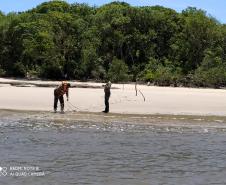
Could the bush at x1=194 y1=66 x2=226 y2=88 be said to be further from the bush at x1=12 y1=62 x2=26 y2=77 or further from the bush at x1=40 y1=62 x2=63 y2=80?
the bush at x1=12 y1=62 x2=26 y2=77

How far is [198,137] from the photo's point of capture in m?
18.2

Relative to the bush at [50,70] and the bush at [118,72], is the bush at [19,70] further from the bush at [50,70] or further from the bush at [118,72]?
the bush at [118,72]

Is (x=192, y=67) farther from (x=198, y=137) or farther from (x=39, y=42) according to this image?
(x=198, y=137)

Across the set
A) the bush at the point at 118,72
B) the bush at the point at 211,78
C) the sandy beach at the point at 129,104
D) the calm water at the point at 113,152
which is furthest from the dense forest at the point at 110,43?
the calm water at the point at 113,152

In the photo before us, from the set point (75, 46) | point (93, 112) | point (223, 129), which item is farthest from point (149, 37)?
point (223, 129)

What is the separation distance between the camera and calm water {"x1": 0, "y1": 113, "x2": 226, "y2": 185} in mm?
11573

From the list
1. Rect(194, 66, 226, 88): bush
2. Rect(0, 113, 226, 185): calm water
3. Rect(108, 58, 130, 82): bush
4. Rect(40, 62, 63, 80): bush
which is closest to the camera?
Rect(0, 113, 226, 185): calm water

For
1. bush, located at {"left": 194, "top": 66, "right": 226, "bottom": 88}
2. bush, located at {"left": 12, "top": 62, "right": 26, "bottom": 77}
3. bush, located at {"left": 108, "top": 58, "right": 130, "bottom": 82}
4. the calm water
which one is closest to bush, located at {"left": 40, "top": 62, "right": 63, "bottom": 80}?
bush, located at {"left": 12, "top": 62, "right": 26, "bottom": 77}

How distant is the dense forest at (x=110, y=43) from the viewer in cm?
6500

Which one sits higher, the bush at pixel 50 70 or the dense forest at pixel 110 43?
the dense forest at pixel 110 43

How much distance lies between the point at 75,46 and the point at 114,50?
4992mm

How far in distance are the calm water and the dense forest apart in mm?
40423

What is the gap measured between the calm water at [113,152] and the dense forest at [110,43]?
133ft

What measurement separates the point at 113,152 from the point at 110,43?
54696mm
